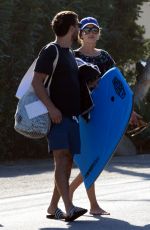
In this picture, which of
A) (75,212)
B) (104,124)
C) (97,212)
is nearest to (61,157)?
(75,212)

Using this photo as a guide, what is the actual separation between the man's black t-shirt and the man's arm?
58mm

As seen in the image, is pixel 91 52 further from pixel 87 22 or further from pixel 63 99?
pixel 63 99

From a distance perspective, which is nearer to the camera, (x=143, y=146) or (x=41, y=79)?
(x=41, y=79)

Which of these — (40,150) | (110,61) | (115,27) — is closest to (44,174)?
(40,150)

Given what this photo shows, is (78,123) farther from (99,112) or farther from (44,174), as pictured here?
(44,174)

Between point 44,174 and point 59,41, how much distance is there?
5077 mm

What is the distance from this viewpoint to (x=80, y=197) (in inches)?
A: 362

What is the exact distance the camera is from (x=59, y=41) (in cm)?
723

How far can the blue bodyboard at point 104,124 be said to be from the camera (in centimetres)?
743

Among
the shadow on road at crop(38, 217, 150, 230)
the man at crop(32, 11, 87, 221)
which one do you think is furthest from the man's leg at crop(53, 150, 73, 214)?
the shadow on road at crop(38, 217, 150, 230)

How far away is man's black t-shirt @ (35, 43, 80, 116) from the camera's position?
7.08 m

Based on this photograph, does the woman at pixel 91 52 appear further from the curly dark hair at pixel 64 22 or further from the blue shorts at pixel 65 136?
the blue shorts at pixel 65 136

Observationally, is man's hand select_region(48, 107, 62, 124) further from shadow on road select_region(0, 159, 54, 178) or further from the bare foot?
shadow on road select_region(0, 159, 54, 178)

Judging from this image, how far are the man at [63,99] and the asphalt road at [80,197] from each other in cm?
31
